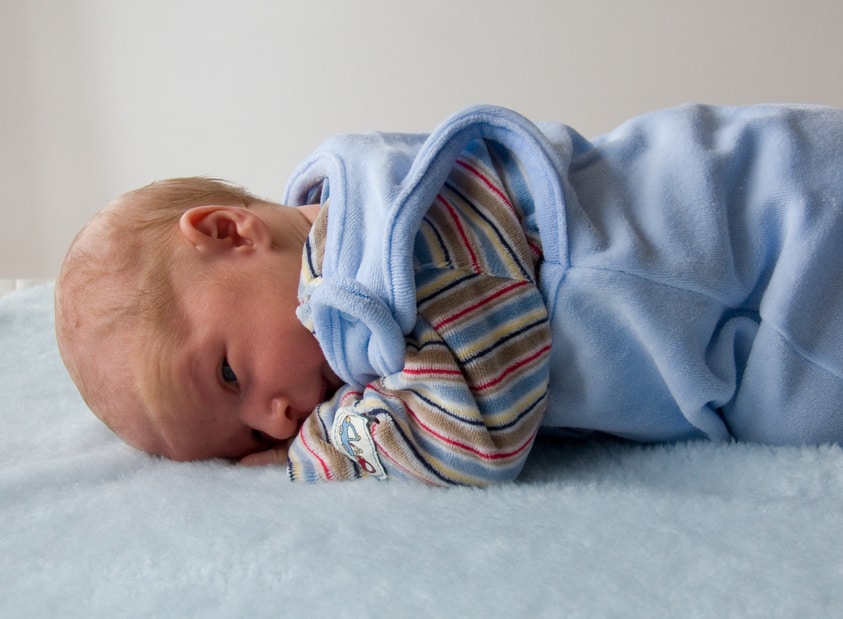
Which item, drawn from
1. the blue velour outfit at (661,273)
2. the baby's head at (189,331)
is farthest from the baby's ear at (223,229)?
the blue velour outfit at (661,273)

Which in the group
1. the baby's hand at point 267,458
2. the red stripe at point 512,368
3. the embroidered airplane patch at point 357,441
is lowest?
the baby's hand at point 267,458

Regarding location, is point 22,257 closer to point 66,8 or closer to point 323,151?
point 66,8

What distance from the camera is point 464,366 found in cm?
74

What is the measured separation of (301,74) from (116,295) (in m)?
1.66

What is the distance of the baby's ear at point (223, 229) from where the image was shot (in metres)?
0.87

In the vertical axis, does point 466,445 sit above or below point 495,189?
below

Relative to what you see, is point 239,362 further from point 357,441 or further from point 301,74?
point 301,74

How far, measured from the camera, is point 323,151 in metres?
0.94

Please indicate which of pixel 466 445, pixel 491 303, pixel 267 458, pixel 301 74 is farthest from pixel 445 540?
pixel 301 74

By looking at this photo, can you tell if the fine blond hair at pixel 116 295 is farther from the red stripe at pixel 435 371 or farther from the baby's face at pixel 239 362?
the red stripe at pixel 435 371

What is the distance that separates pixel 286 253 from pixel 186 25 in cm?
173

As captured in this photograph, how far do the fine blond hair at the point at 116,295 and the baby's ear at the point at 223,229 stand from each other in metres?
0.02

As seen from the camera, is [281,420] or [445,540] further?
[281,420]

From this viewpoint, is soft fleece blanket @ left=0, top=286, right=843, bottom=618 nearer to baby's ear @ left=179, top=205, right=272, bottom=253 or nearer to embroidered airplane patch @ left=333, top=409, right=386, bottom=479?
embroidered airplane patch @ left=333, top=409, right=386, bottom=479
